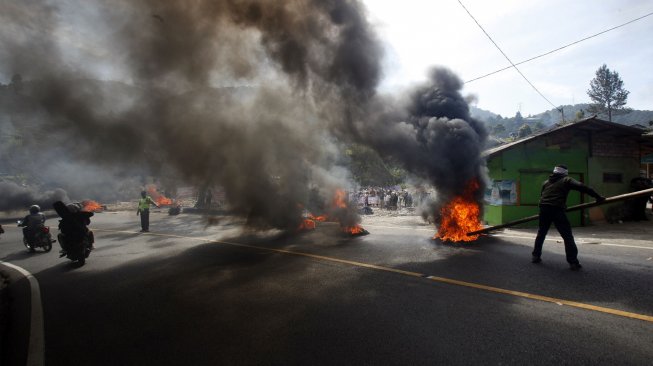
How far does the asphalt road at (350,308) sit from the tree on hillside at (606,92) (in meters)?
79.3

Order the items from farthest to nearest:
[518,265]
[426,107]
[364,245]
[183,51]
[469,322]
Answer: [183,51], [426,107], [364,245], [518,265], [469,322]

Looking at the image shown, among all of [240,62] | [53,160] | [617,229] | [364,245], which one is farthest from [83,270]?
[53,160]

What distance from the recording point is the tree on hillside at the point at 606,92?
6719cm

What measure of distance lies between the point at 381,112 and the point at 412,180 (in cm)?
224

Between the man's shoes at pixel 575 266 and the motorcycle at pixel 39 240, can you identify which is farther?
the motorcycle at pixel 39 240

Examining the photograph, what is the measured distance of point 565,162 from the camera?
13.2 metres

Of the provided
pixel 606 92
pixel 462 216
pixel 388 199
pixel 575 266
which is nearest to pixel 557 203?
pixel 575 266

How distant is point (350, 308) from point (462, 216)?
5.22 m

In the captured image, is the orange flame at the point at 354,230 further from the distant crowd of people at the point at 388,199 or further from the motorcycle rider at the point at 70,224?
the distant crowd of people at the point at 388,199

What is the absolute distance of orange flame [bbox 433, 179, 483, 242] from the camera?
8.36 meters

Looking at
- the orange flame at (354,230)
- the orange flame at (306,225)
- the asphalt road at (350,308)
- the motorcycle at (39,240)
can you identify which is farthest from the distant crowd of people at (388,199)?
the motorcycle at (39,240)

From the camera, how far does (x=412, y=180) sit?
32.6 ft

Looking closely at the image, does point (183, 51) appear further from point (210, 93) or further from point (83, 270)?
point (83, 270)

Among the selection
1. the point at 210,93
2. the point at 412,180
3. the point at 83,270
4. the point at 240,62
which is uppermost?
the point at 240,62
